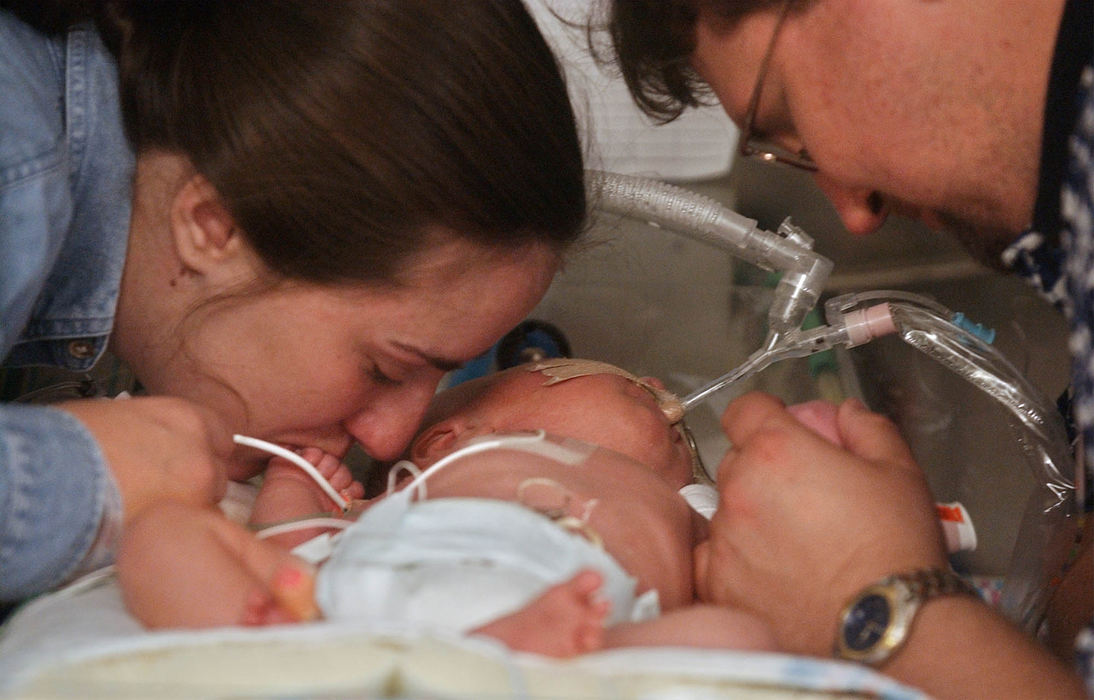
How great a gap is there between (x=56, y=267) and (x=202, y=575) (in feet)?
1.96

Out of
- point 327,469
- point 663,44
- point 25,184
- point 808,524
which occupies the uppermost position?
point 663,44

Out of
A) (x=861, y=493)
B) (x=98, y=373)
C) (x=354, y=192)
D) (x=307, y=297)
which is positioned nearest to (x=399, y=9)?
(x=354, y=192)

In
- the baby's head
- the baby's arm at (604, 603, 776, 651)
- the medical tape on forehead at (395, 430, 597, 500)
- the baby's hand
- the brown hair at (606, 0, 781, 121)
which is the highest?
the brown hair at (606, 0, 781, 121)

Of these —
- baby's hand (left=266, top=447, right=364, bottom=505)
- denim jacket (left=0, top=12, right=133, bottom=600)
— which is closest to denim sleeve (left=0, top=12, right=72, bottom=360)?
denim jacket (left=0, top=12, right=133, bottom=600)

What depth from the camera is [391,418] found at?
1259mm

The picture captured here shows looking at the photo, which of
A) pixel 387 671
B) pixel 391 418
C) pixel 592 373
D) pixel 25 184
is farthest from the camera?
pixel 592 373

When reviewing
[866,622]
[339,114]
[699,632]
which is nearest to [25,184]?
[339,114]

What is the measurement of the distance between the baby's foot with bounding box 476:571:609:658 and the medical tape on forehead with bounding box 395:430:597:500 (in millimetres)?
363

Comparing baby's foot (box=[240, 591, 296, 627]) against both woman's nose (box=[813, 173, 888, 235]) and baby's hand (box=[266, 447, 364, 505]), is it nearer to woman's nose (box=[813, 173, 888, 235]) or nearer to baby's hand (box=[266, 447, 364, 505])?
baby's hand (box=[266, 447, 364, 505])

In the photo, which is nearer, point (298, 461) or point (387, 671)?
point (387, 671)

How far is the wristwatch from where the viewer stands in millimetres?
816

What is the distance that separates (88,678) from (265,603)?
0.13m

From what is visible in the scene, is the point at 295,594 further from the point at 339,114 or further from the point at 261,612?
the point at 339,114

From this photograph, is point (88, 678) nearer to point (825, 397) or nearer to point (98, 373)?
point (98, 373)
